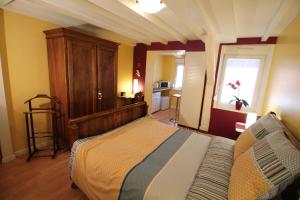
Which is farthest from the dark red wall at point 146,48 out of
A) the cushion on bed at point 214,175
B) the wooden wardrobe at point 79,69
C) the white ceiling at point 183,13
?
the cushion on bed at point 214,175

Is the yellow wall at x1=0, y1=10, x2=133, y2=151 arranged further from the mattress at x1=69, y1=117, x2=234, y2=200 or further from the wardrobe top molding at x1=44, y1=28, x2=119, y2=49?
the mattress at x1=69, y1=117, x2=234, y2=200

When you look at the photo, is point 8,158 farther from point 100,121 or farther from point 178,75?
point 178,75

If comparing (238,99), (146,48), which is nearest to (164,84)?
(146,48)

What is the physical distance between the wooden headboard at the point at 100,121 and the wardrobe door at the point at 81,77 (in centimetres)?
85

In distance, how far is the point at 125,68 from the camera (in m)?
4.58

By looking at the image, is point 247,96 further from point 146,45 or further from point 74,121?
point 74,121

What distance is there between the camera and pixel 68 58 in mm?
2471

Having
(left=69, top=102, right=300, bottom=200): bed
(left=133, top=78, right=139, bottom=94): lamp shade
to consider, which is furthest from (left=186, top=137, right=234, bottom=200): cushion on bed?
(left=133, top=78, right=139, bottom=94): lamp shade

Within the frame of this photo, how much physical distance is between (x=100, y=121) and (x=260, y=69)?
11.2 feet

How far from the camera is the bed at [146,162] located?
1.17 meters

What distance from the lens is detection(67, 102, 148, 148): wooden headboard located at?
5.78 feet

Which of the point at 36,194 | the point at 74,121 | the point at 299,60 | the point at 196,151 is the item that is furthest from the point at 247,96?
the point at 36,194

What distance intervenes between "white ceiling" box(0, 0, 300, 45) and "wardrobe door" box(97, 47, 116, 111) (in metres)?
0.56

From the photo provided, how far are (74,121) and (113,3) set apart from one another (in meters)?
1.53
